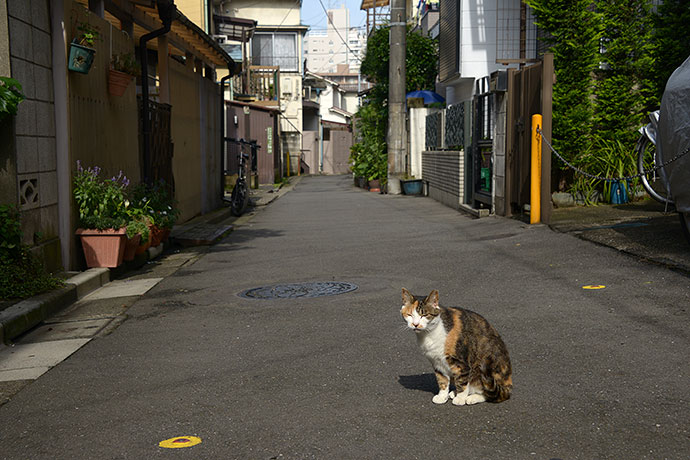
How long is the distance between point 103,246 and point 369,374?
492 cm

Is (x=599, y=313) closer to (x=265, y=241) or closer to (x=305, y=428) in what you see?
(x=305, y=428)

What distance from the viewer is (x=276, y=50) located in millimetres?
44906

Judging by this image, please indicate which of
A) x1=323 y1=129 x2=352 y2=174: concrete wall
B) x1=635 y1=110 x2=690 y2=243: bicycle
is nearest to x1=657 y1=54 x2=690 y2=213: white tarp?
x1=635 y1=110 x2=690 y2=243: bicycle

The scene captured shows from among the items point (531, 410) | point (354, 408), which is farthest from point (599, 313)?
point (354, 408)

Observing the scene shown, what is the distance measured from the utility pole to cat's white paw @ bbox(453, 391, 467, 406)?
19818 millimetres

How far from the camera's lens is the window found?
1753 inches

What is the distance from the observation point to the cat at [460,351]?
12.9 feet

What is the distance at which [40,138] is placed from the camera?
774cm

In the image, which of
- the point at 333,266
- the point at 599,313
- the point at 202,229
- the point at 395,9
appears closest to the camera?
the point at 599,313

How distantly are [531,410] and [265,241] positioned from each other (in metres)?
8.40

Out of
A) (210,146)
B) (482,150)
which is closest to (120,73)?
(482,150)

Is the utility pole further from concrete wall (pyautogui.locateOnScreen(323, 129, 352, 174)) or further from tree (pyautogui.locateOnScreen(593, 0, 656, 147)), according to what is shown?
concrete wall (pyautogui.locateOnScreen(323, 129, 352, 174))

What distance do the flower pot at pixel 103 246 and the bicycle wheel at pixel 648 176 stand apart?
7.36 metres

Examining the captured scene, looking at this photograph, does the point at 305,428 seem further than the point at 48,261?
No
